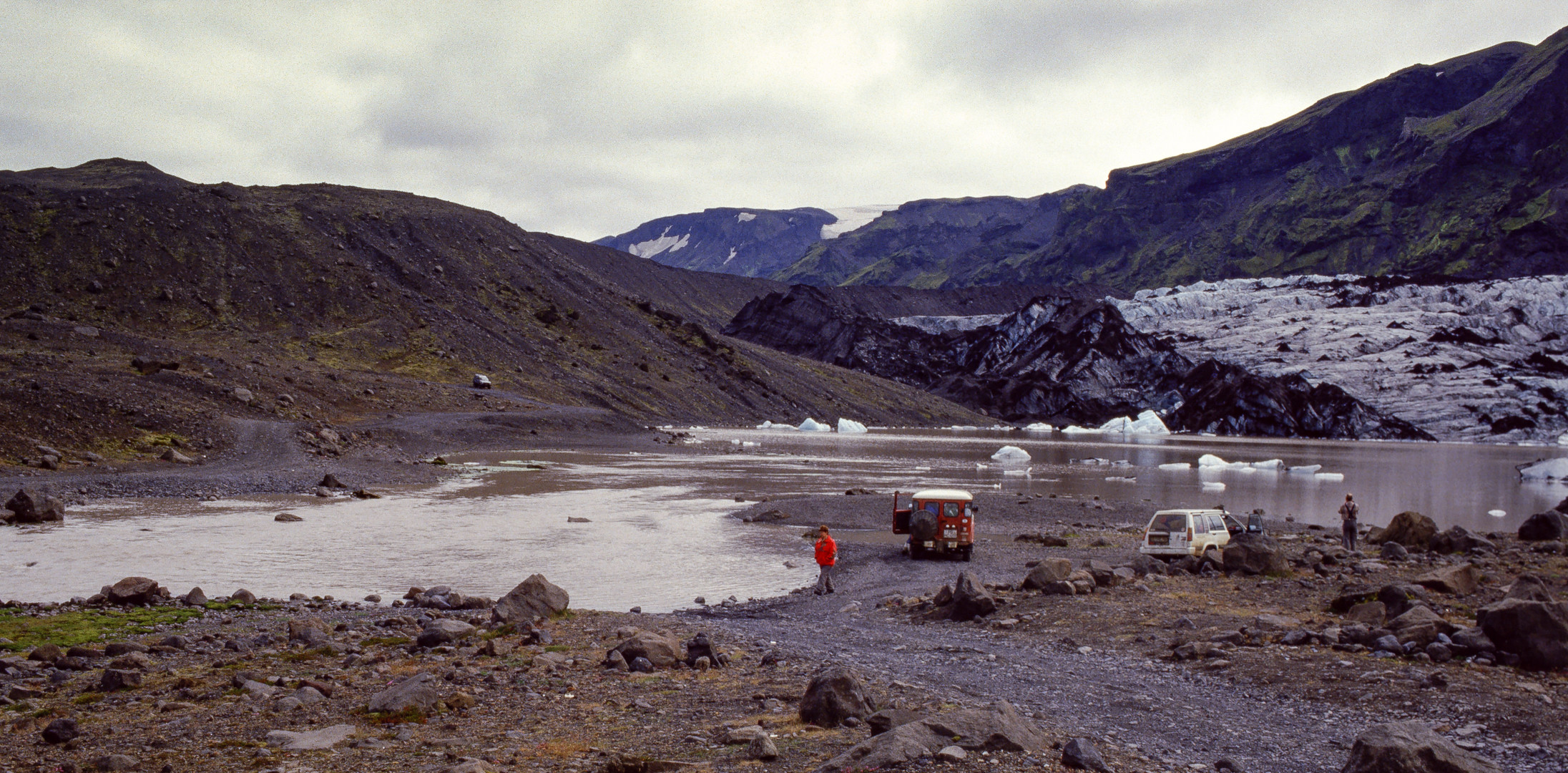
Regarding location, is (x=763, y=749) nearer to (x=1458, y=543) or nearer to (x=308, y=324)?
(x=1458, y=543)

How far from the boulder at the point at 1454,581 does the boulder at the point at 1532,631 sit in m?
6.39

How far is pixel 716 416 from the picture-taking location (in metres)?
127

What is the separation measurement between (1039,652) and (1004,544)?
1777 cm

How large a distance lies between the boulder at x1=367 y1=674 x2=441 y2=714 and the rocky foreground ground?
0.03 meters

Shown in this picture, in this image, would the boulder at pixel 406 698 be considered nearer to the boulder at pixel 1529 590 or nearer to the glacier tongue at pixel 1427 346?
the boulder at pixel 1529 590

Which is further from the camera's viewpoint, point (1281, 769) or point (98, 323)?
point (98, 323)

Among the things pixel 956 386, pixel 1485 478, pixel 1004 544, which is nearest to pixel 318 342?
pixel 1004 544

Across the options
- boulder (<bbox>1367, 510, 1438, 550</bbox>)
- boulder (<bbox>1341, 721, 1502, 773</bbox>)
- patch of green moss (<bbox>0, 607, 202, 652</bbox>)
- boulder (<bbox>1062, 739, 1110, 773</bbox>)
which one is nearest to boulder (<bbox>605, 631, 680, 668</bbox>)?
boulder (<bbox>1062, 739, 1110, 773</bbox>)

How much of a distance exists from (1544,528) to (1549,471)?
48.2 metres

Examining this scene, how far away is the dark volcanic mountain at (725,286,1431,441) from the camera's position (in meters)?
148

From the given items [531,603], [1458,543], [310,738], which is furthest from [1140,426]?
[310,738]

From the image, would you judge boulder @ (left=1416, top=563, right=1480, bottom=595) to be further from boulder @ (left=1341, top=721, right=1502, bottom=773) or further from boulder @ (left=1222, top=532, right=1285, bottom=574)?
boulder @ (left=1341, top=721, right=1502, bottom=773)

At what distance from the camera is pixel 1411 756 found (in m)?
8.09

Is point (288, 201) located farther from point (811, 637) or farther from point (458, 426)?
point (811, 637)
